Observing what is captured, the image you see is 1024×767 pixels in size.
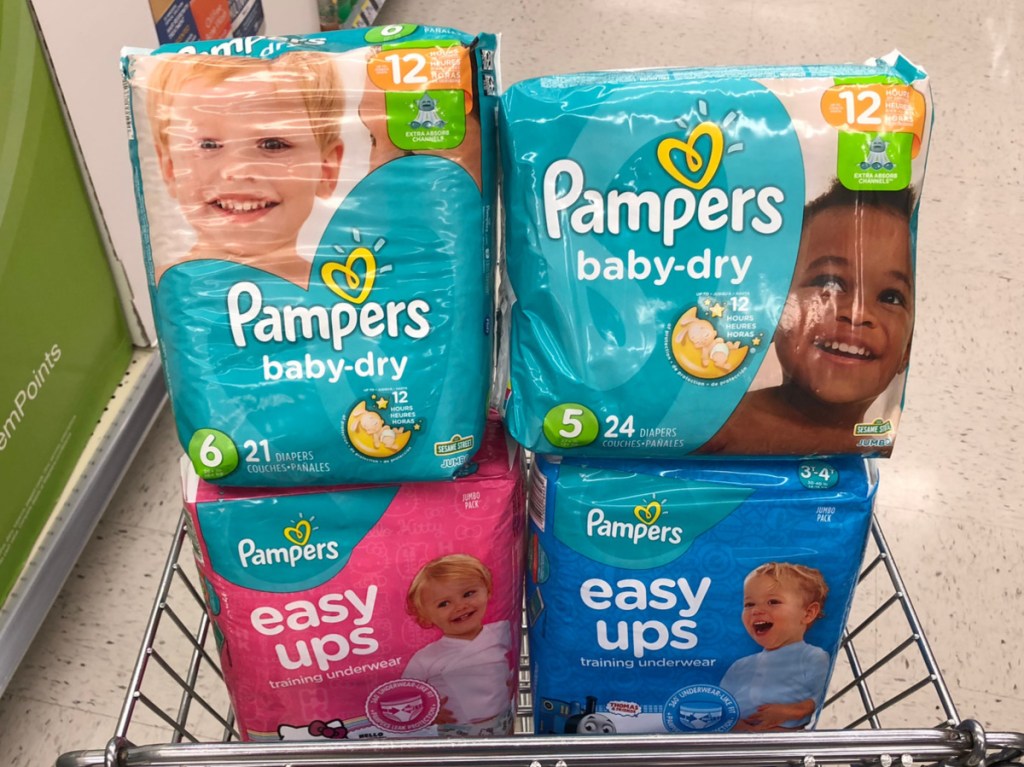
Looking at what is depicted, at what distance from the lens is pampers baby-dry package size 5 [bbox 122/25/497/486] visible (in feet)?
2.22

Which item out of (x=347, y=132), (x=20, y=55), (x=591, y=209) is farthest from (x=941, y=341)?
(x=20, y=55)

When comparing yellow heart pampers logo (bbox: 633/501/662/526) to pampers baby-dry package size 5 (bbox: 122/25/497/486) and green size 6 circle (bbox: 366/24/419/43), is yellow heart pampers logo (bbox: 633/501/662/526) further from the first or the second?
green size 6 circle (bbox: 366/24/419/43)

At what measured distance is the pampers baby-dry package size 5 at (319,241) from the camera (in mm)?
676

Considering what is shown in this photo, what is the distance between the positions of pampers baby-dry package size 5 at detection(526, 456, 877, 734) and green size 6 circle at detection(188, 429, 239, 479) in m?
0.24

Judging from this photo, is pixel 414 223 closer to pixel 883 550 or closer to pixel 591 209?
pixel 591 209

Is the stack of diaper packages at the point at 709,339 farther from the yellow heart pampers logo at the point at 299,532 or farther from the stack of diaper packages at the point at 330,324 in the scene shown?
the yellow heart pampers logo at the point at 299,532

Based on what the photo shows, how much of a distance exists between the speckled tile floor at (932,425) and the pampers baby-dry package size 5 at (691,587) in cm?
55

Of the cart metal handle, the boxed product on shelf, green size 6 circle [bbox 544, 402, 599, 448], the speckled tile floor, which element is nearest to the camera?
the cart metal handle

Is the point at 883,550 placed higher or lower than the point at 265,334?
lower

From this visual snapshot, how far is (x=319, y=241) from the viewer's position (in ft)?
2.29

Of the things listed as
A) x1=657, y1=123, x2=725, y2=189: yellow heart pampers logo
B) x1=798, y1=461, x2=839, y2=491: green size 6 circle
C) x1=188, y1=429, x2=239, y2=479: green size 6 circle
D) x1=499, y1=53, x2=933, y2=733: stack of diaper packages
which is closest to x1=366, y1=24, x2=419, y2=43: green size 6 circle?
x1=499, y1=53, x2=933, y2=733: stack of diaper packages

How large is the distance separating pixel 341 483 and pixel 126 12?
101cm

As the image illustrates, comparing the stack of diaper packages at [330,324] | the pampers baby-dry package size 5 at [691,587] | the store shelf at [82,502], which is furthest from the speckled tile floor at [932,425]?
the stack of diaper packages at [330,324]

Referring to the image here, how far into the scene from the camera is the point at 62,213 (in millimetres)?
1323
